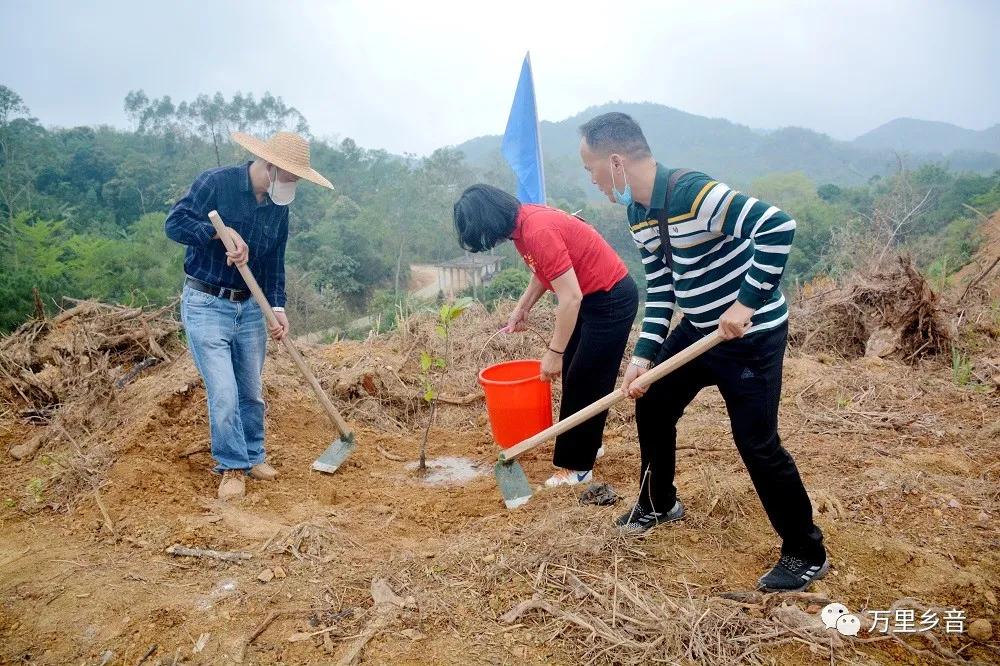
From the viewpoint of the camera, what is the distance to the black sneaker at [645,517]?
2.60 m

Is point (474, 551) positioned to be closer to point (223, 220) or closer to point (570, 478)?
point (570, 478)

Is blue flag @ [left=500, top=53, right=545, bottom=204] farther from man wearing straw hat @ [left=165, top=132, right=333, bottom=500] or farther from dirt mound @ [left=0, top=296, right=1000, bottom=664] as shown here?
man wearing straw hat @ [left=165, top=132, right=333, bottom=500]

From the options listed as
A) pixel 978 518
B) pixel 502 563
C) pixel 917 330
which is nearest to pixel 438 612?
pixel 502 563

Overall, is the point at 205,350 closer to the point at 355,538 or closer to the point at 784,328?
the point at 355,538

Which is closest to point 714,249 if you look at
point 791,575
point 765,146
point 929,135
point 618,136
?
point 618,136

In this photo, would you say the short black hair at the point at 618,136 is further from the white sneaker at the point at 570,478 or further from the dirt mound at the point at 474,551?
the white sneaker at the point at 570,478

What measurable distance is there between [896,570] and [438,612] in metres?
1.71

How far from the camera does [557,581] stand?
224 centimetres

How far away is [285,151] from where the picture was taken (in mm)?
3055

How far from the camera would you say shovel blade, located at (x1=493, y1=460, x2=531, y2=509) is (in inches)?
121

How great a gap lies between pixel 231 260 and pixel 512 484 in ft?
5.70

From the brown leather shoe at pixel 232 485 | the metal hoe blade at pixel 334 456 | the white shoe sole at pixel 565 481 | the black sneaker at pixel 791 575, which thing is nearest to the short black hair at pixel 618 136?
the black sneaker at pixel 791 575

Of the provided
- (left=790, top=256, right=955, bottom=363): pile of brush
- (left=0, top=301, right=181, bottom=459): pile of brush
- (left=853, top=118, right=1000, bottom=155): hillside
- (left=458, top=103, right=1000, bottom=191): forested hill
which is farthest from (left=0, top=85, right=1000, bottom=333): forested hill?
(left=853, top=118, right=1000, bottom=155): hillside

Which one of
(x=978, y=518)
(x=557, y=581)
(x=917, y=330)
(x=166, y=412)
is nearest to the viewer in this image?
(x=557, y=581)
